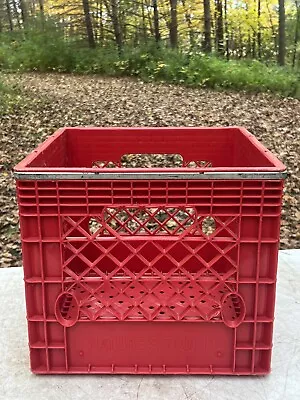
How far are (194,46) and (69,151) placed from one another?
1693 cm

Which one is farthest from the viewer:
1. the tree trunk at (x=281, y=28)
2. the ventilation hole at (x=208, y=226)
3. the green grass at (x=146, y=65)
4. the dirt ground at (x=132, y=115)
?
the tree trunk at (x=281, y=28)

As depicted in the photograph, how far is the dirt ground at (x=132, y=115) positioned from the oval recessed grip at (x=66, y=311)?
2.15 meters

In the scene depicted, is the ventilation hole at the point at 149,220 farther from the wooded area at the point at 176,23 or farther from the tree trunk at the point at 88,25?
the tree trunk at the point at 88,25

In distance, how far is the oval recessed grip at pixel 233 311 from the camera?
2.50m

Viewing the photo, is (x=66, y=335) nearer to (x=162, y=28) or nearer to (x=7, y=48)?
(x=7, y=48)

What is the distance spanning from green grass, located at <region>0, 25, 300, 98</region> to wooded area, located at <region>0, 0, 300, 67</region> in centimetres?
96

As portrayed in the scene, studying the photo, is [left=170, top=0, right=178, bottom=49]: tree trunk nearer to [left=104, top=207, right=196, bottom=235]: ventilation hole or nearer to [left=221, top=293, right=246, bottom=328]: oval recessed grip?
[left=104, top=207, right=196, bottom=235]: ventilation hole

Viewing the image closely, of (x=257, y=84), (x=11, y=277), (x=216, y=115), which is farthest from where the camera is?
(x=257, y=84)

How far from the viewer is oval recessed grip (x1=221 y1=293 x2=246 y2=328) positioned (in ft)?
8.21

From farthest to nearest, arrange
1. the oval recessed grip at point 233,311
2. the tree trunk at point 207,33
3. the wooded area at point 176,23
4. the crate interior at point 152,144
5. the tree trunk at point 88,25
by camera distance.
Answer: the tree trunk at point 88,25
the wooded area at point 176,23
the tree trunk at point 207,33
the crate interior at point 152,144
the oval recessed grip at point 233,311

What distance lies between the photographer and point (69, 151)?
3562 millimetres

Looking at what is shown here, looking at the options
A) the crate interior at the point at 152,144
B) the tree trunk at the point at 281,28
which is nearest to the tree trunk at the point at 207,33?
the tree trunk at the point at 281,28

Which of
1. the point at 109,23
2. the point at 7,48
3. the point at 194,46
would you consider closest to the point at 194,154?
the point at 194,46

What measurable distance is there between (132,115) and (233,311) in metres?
9.45
